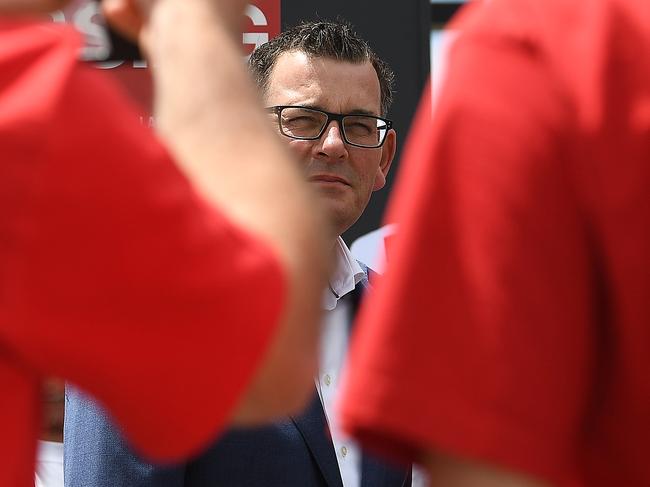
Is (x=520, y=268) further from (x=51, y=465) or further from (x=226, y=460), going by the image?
(x=51, y=465)

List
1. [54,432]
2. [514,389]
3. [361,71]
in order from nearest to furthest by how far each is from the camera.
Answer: [514,389], [361,71], [54,432]

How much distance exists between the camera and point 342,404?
28.4 inches

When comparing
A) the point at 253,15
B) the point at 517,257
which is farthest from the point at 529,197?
Answer: the point at 253,15

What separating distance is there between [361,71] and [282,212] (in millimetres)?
2154

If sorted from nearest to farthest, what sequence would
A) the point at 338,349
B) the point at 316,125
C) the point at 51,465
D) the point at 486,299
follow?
the point at 486,299, the point at 338,349, the point at 316,125, the point at 51,465

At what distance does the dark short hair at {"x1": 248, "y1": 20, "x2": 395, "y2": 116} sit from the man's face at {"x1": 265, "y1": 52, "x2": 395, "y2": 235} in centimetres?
2

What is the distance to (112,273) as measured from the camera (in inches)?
28.1

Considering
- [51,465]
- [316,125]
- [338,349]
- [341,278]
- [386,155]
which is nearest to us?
[338,349]

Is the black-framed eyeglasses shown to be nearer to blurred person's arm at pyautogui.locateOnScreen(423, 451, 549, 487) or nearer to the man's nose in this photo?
the man's nose

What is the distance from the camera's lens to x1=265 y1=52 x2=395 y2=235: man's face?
2715mm

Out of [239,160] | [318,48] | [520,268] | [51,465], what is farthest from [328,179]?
[520,268]

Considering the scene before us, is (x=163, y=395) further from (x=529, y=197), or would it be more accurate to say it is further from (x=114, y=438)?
(x=114, y=438)

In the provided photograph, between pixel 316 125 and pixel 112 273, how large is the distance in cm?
209

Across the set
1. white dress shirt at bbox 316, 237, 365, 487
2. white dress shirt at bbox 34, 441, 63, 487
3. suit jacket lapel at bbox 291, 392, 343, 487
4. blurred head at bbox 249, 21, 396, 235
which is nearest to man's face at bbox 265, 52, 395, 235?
blurred head at bbox 249, 21, 396, 235
